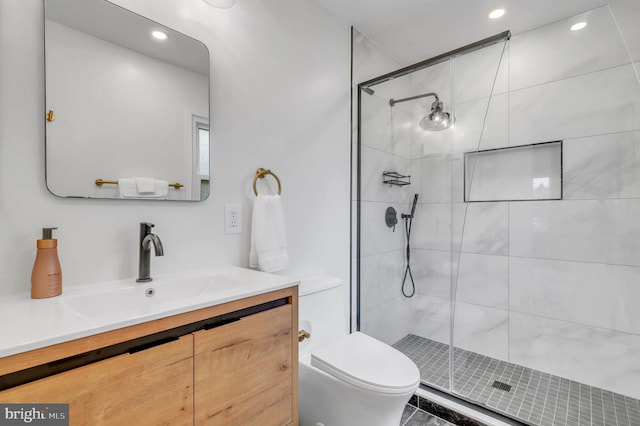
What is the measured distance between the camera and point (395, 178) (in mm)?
2398

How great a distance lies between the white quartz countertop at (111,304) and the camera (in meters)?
0.66

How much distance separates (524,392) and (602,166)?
1.49 meters

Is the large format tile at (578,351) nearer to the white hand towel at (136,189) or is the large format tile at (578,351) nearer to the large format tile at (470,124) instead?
the large format tile at (470,124)

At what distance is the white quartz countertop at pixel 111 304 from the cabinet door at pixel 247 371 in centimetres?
10

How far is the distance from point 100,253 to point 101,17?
0.86 meters

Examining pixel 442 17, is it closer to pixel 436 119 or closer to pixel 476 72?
pixel 476 72

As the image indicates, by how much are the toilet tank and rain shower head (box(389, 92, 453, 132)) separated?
1298 millimetres

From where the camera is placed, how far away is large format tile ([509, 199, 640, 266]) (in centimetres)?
188

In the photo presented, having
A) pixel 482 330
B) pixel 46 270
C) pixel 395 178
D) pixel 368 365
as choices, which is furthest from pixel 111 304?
pixel 482 330

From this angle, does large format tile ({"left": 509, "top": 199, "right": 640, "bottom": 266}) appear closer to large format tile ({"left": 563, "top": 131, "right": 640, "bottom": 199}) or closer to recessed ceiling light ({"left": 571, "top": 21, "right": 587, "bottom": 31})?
large format tile ({"left": 563, "top": 131, "right": 640, "bottom": 199})

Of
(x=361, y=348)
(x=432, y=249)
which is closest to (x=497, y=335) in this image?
(x=432, y=249)

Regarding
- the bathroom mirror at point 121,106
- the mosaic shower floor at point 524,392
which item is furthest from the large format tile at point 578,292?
the bathroom mirror at point 121,106

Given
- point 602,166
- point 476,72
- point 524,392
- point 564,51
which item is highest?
point 564,51

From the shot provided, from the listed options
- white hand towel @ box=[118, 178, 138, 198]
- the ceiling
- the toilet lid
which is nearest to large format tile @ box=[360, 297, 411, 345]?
the toilet lid
